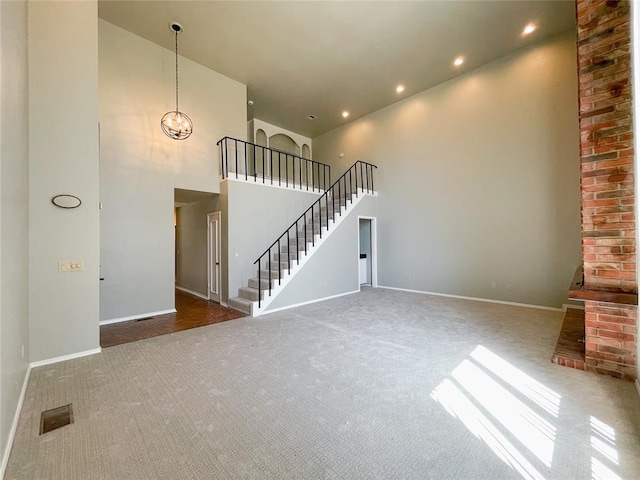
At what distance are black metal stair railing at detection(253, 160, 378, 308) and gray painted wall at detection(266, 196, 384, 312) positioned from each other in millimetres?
285

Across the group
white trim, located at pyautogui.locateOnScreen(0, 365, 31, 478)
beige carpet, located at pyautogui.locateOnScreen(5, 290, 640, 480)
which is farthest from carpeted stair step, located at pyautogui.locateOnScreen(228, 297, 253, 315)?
white trim, located at pyautogui.locateOnScreen(0, 365, 31, 478)

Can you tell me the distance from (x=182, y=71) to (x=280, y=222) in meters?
3.74

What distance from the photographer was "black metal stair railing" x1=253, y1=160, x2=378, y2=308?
5.36 m

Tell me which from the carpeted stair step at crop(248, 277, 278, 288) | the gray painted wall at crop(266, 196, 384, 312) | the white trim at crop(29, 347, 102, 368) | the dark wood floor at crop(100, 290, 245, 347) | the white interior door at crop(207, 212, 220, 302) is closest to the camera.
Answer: the white trim at crop(29, 347, 102, 368)

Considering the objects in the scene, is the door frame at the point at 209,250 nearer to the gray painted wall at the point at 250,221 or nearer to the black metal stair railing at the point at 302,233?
the gray painted wall at the point at 250,221

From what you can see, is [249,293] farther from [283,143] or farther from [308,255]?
[283,143]

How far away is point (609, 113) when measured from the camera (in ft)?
8.28

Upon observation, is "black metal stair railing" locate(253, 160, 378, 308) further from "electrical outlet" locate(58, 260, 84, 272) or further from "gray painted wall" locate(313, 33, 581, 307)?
"electrical outlet" locate(58, 260, 84, 272)

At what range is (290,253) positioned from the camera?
5.99m

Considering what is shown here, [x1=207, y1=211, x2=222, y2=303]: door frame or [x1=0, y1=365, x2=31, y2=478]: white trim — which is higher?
[x1=207, y1=211, x2=222, y2=303]: door frame

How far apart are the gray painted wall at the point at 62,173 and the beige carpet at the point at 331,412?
50 centimetres

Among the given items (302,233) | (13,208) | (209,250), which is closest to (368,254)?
(302,233)

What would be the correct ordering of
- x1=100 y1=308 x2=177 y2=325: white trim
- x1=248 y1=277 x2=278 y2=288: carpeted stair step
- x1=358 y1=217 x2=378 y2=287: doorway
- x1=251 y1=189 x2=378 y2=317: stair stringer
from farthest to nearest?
x1=358 y1=217 x2=378 y2=287: doorway → x1=248 y1=277 x2=278 y2=288: carpeted stair step → x1=251 y1=189 x2=378 y2=317: stair stringer → x1=100 y1=308 x2=177 y2=325: white trim

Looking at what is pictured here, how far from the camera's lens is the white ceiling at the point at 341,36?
14.0ft
